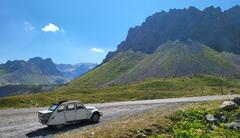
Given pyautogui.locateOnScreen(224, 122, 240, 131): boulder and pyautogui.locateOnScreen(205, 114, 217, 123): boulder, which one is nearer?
pyautogui.locateOnScreen(224, 122, 240, 131): boulder

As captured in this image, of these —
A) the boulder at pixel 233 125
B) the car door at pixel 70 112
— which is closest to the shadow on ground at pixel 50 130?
the car door at pixel 70 112

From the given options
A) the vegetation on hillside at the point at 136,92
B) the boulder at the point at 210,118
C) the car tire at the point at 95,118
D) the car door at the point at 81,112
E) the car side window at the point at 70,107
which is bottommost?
the boulder at the point at 210,118

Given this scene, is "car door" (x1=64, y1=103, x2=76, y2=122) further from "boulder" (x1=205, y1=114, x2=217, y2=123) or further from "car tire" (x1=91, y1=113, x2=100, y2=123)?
"boulder" (x1=205, y1=114, x2=217, y2=123)

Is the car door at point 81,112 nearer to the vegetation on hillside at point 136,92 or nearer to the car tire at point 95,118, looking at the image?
the car tire at point 95,118

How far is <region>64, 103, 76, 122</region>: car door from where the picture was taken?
35.7m

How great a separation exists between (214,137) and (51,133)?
1405 centimetres

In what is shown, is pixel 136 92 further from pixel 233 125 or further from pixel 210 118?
pixel 233 125

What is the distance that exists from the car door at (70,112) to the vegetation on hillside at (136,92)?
3717cm

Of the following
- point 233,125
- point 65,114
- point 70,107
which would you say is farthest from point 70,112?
point 233,125

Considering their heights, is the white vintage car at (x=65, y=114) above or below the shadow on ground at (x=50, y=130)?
above

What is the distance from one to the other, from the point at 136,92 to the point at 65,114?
7032cm

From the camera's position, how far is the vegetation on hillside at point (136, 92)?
7861 cm

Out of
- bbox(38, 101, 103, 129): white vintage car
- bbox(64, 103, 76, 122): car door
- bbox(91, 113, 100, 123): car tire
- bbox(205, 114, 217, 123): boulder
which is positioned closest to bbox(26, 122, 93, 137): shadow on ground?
bbox(38, 101, 103, 129): white vintage car

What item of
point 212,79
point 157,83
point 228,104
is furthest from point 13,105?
point 212,79
